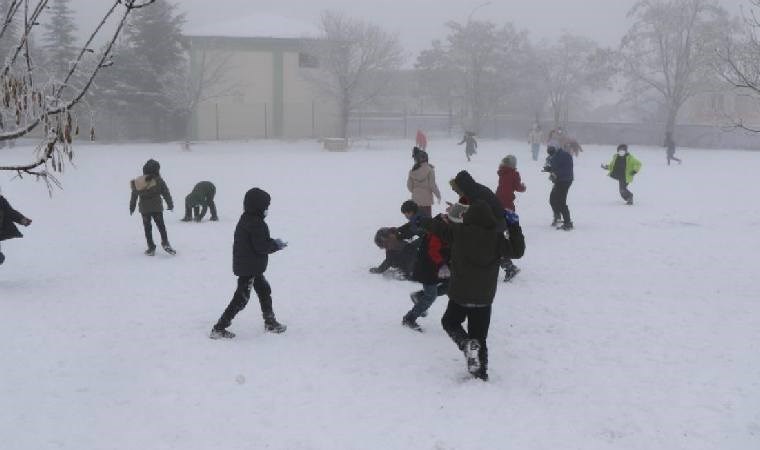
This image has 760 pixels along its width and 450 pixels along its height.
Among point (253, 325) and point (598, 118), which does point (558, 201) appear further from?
point (598, 118)

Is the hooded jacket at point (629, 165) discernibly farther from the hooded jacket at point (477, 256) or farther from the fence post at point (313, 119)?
the fence post at point (313, 119)

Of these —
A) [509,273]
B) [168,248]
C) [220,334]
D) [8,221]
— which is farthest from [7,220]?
[509,273]

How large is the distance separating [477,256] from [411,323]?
6.10 feet

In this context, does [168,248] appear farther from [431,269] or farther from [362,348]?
[431,269]

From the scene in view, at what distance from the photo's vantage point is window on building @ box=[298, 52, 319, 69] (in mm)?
49156

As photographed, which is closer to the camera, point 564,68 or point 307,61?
point 307,61

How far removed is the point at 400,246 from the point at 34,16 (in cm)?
643

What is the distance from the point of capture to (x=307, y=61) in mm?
49312

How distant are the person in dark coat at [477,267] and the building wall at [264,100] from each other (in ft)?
141

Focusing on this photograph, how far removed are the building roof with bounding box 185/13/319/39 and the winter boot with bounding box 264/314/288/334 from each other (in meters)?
42.9

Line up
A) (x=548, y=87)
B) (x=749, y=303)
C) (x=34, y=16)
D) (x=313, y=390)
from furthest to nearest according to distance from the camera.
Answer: (x=548, y=87) → (x=749, y=303) → (x=313, y=390) → (x=34, y=16)

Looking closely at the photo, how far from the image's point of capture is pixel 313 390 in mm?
5793

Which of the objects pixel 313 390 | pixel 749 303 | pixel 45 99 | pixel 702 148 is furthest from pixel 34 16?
pixel 702 148

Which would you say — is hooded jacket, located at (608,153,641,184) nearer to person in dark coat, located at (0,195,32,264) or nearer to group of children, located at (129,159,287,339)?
group of children, located at (129,159,287,339)
